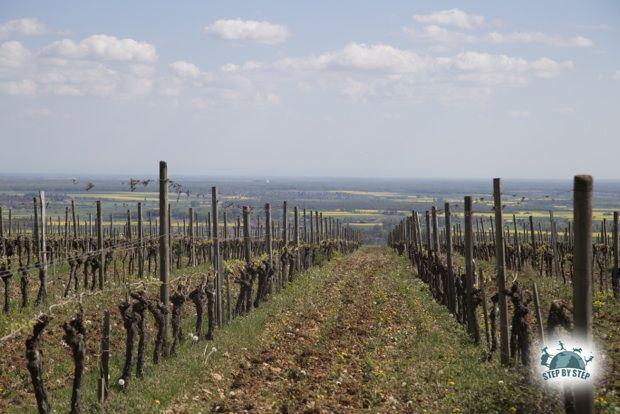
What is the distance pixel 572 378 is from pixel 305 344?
25.2 ft

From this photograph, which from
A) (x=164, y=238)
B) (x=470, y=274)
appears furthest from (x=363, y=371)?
(x=164, y=238)

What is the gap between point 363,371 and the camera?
1307cm

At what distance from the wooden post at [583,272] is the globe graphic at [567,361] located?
2.13ft

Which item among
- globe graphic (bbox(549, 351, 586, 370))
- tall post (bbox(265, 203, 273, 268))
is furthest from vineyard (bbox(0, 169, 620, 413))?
tall post (bbox(265, 203, 273, 268))

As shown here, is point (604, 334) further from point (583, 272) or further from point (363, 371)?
point (583, 272)

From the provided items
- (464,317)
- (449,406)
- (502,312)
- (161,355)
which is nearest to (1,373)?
(161,355)

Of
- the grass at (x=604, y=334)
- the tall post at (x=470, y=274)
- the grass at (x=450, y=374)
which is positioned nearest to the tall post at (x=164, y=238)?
the grass at (x=450, y=374)

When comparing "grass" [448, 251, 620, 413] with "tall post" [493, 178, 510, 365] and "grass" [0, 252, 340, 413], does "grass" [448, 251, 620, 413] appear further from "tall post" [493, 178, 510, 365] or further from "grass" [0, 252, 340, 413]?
"grass" [0, 252, 340, 413]

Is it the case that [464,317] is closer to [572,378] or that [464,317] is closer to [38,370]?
[572,378]

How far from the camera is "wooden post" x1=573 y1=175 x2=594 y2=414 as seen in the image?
7355mm

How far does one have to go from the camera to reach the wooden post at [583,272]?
24.1ft

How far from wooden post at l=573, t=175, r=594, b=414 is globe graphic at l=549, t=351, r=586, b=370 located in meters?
0.65

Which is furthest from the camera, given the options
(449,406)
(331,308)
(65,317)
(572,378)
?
(331,308)

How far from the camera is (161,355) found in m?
14.7
